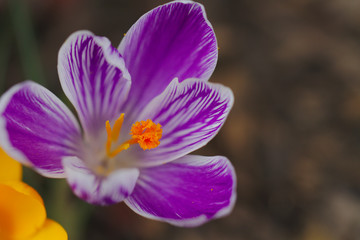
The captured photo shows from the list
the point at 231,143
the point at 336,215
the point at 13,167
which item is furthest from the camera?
the point at 231,143

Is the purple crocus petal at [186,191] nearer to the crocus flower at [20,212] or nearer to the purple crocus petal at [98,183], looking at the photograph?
the purple crocus petal at [98,183]

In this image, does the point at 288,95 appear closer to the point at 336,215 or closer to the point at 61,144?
the point at 336,215

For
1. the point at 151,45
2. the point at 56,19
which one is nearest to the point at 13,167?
the point at 151,45

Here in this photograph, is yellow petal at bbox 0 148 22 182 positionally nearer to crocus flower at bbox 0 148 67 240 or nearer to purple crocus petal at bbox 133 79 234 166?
crocus flower at bbox 0 148 67 240

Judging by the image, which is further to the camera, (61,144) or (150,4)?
(150,4)

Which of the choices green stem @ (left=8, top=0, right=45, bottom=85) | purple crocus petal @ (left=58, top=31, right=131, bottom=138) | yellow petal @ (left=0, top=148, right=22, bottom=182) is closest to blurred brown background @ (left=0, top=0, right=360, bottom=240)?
green stem @ (left=8, top=0, right=45, bottom=85)

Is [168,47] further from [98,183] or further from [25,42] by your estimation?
[25,42]
